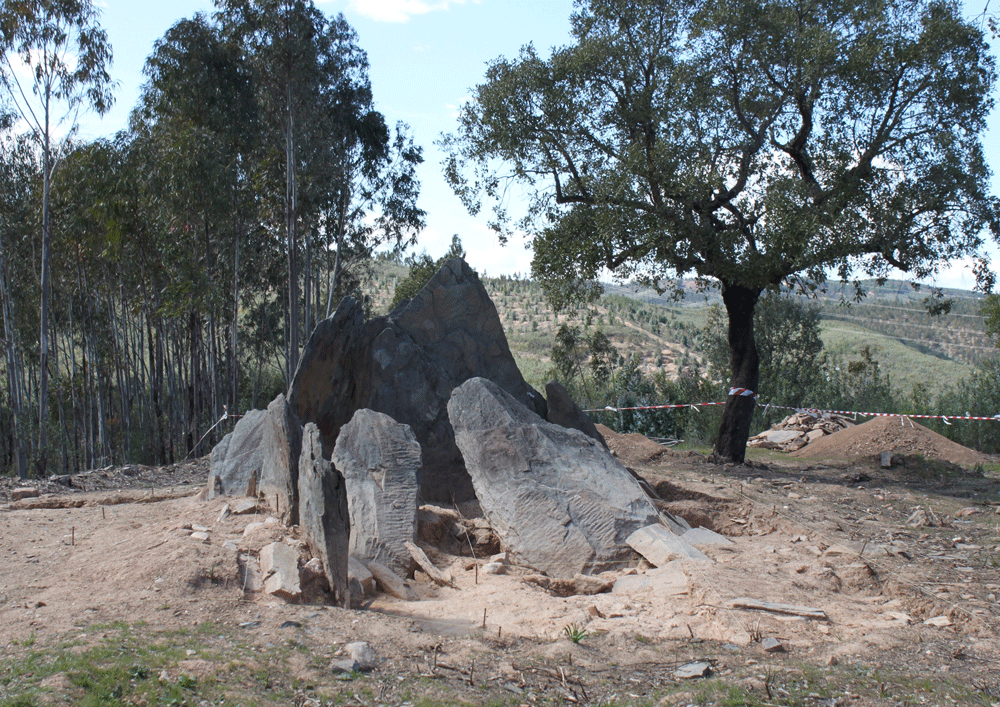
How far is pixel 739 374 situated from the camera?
11875mm

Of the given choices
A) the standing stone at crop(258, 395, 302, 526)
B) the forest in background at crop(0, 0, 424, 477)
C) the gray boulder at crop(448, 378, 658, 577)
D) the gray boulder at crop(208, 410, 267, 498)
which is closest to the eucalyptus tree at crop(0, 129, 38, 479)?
the forest in background at crop(0, 0, 424, 477)

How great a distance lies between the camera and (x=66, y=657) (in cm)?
323

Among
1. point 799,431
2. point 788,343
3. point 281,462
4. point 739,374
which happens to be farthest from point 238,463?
point 788,343

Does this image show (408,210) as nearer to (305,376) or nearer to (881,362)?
(305,376)

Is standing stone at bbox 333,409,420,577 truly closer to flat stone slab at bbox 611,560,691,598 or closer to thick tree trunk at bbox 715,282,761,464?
flat stone slab at bbox 611,560,691,598

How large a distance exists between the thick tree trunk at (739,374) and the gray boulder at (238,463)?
7292 millimetres

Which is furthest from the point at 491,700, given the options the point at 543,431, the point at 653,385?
the point at 653,385

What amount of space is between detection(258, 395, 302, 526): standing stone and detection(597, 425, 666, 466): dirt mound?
254 inches

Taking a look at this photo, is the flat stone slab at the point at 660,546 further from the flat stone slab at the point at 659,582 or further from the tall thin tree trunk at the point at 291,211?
the tall thin tree trunk at the point at 291,211

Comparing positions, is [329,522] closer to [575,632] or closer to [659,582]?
[575,632]

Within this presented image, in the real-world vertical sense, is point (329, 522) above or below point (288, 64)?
below

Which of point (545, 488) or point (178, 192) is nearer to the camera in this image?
point (545, 488)

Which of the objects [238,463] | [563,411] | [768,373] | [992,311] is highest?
[992,311]

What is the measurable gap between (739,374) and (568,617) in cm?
826
